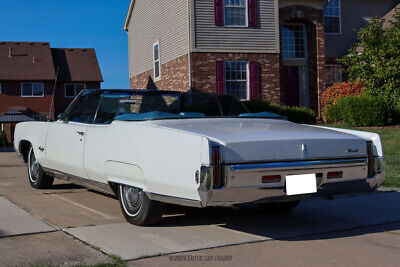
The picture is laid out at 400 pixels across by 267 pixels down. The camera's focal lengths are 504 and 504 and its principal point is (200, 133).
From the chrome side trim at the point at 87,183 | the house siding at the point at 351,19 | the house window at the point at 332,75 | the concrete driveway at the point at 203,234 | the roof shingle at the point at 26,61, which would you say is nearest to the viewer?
the concrete driveway at the point at 203,234

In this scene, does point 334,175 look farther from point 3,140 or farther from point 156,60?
point 3,140

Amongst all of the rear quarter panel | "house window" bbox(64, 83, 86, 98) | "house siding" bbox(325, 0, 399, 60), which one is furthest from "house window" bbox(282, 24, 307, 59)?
"house window" bbox(64, 83, 86, 98)

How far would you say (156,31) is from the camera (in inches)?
903

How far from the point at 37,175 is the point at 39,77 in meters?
30.3

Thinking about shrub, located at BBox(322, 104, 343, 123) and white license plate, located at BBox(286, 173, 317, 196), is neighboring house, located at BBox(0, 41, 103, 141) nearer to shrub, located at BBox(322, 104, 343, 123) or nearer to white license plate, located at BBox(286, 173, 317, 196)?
shrub, located at BBox(322, 104, 343, 123)

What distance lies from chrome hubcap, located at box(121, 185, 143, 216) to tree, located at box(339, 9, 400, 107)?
1402 centimetres

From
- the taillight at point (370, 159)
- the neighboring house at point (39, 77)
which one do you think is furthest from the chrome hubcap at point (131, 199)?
the neighboring house at point (39, 77)

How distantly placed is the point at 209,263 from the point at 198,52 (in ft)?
52.4

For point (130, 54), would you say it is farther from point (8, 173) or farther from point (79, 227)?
point (79, 227)

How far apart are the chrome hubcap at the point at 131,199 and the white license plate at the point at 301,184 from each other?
1476 millimetres

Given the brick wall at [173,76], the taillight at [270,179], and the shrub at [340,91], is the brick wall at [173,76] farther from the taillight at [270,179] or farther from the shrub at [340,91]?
the taillight at [270,179]

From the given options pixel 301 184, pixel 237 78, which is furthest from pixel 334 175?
pixel 237 78

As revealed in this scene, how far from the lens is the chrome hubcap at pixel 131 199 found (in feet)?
16.4

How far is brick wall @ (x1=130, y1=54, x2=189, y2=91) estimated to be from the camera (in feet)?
64.6
